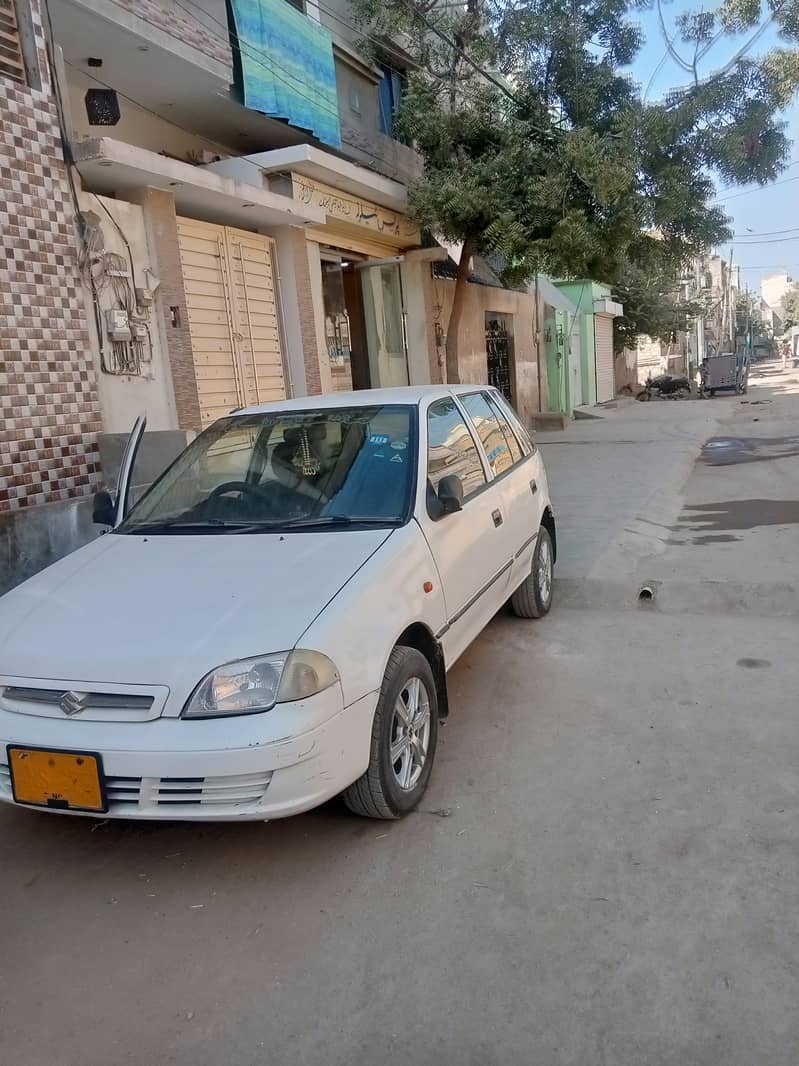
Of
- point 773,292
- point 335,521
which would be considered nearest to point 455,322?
point 335,521

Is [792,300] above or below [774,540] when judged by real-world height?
above

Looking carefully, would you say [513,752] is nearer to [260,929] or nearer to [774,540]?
[260,929]

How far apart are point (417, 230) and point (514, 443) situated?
8.98 m

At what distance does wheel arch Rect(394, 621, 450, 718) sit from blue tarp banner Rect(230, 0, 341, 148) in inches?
314

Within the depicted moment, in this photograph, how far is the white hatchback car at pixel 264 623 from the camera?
2615 millimetres

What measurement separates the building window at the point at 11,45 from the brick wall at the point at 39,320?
0.13m

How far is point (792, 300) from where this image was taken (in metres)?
92.2

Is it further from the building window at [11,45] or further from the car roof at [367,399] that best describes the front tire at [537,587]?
the building window at [11,45]

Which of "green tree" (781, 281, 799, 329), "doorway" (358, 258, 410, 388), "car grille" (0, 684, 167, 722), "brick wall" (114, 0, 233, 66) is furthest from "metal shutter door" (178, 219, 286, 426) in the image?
"green tree" (781, 281, 799, 329)

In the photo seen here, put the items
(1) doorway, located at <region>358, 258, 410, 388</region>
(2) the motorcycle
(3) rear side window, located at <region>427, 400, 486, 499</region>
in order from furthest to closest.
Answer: (2) the motorcycle, (1) doorway, located at <region>358, 258, 410, 388</region>, (3) rear side window, located at <region>427, 400, 486, 499</region>

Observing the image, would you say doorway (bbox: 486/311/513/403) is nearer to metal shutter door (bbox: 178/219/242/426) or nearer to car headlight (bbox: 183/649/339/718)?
metal shutter door (bbox: 178/219/242/426)

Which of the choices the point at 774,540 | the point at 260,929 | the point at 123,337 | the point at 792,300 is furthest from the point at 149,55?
the point at 792,300

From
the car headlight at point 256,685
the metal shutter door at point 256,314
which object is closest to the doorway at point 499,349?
the metal shutter door at point 256,314

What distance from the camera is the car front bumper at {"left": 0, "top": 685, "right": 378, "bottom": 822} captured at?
101 inches
